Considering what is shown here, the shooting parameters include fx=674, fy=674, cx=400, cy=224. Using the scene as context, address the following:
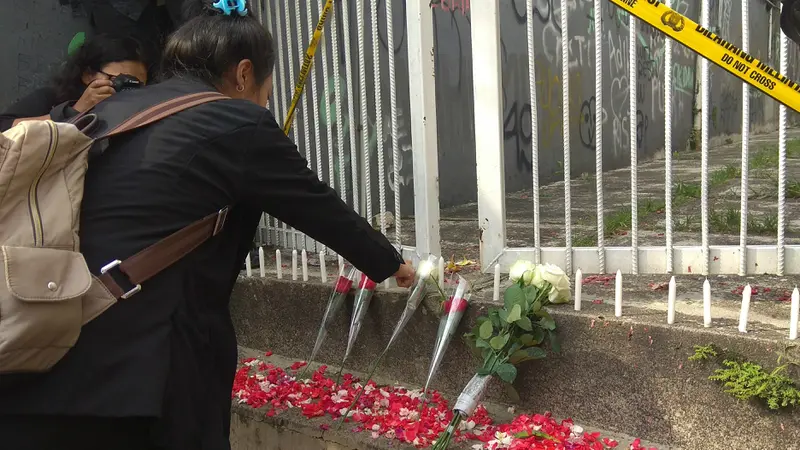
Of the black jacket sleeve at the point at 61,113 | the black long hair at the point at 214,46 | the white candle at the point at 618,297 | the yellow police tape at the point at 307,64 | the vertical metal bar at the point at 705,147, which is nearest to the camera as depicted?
the black long hair at the point at 214,46

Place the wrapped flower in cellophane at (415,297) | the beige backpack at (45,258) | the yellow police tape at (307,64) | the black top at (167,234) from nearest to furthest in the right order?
the beige backpack at (45,258)
the black top at (167,234)
the wrapped flower in cellophane at (415,297)
the yellow police tape at (307,64)

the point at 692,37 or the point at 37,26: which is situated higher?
the point at 37,26

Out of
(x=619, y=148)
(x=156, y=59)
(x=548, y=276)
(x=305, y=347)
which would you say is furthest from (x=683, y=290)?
(x=619, y=148)

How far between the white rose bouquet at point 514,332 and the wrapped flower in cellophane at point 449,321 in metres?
0.10

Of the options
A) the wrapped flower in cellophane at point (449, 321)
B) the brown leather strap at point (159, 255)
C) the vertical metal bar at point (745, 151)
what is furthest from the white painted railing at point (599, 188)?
the brown leather strap at point (159, 255)

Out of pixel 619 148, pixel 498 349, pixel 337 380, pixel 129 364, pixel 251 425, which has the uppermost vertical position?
pixel 619 148

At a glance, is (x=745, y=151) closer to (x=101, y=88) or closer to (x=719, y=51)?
(x=719, y=51)

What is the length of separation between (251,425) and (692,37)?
233 cm

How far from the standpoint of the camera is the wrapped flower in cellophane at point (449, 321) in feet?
8.54

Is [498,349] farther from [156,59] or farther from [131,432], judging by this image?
[156,59]

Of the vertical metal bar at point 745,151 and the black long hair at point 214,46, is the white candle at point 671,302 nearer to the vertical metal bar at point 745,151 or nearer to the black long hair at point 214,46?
the vertical metal bar at point 745,151

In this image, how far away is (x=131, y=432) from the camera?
1.61 meters

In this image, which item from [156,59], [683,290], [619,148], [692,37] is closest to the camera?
[692,37]

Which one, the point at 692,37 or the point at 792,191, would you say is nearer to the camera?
the point at 692,37
